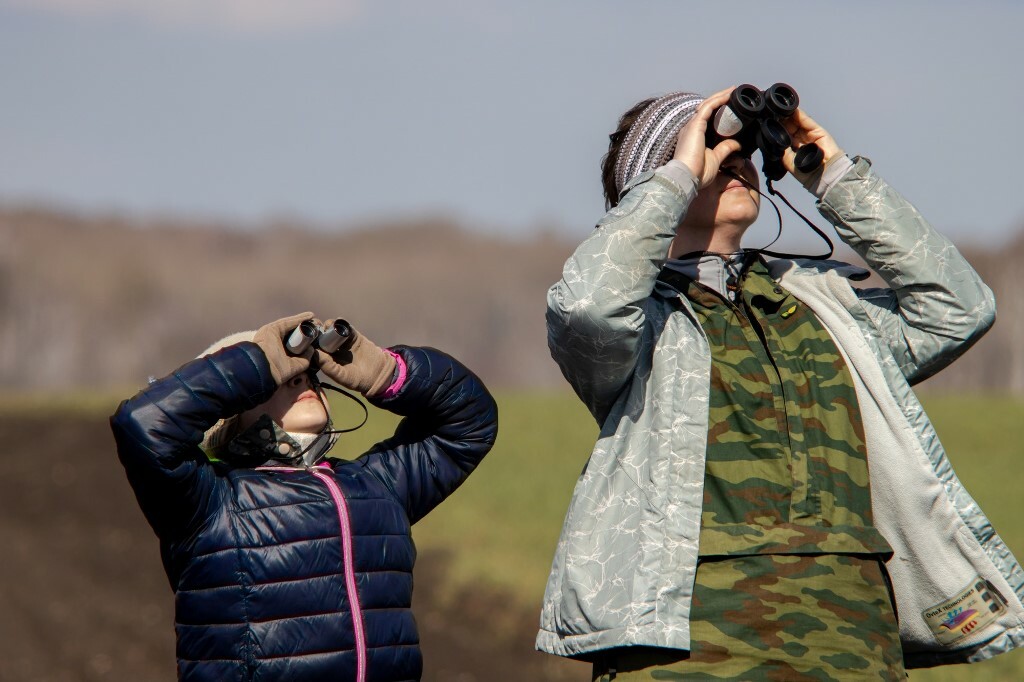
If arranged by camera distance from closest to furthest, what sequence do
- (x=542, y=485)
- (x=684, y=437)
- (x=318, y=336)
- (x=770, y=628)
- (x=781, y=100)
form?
(x=770, y=628), (x=684, y=437), (x=781, y=100), (x=318, y=336), (x=542, y=485)

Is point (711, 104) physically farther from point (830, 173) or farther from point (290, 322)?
point (290, 322)

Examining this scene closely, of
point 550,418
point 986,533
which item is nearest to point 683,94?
point 986,533

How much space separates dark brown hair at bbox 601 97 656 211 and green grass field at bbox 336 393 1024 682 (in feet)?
18.0

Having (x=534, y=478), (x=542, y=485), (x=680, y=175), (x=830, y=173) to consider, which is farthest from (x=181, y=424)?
(x=534, y=478)

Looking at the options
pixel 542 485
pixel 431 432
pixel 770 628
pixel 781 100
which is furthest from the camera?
pixel 542 485

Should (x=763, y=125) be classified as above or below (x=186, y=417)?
above

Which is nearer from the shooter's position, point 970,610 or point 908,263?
point 970,610

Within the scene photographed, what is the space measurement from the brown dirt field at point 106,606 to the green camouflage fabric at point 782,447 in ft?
22.1

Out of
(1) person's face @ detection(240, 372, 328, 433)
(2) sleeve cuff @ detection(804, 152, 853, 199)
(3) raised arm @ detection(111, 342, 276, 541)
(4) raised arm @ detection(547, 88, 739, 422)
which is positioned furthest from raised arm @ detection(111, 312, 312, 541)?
(2) sleeve cuff @ detection(804, 152, 853, 199)

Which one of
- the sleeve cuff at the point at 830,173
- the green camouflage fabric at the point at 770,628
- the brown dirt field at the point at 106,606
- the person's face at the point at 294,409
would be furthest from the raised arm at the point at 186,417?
the brown dirt field at the point at 106,606

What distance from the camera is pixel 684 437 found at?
2.81 m

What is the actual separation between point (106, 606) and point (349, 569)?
9.22 metres

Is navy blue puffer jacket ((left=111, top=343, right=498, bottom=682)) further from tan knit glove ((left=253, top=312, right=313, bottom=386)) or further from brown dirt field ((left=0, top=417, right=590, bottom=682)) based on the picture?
brown dirt field ((left=0, top=417, right=590, bottom=682))

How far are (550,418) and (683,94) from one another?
20.2m
